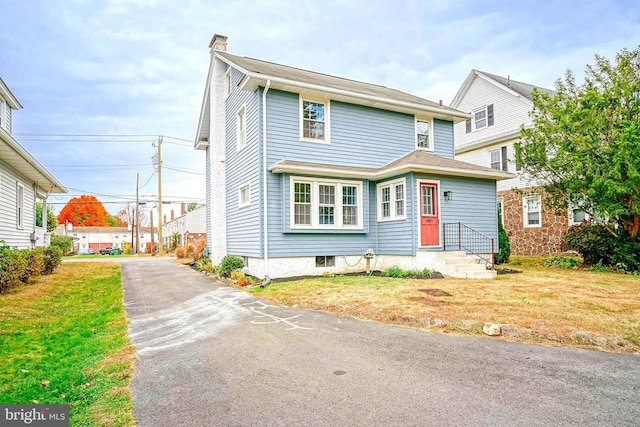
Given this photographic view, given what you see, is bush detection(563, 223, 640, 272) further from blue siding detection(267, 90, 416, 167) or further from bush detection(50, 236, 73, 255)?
bush detection(50, 236, 73, 255)

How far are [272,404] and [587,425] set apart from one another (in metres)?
2.58

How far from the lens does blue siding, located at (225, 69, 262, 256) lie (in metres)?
12.2

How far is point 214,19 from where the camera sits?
49.9ft

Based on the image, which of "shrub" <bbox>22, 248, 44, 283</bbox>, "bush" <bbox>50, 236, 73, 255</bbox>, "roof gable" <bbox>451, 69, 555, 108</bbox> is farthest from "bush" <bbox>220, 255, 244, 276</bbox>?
"bush" <bbox>50, 236, 73, 255</bbox>

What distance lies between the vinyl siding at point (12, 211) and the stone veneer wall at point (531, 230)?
20496 millimetres

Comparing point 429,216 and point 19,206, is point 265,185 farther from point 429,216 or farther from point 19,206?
Result: point 19,206

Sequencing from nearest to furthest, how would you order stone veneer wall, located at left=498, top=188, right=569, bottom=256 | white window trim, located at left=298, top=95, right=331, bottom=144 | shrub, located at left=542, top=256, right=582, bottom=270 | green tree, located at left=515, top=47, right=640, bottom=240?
green tree, located at left=515, top=47, right=640, bottom=240, white window trim, located at left=298, top=95, right=331, bottom=144, shrub, located at left=542, top=256, right=582, bottom=270, stone veneer wall, located at left=498, top=188, right=569, bottom=256

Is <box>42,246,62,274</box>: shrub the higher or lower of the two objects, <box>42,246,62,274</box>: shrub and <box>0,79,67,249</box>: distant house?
the lower

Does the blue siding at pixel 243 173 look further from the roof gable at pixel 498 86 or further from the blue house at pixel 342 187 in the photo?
the roof gable at pixel 498 86

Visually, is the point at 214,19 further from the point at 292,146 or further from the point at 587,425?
the point at 587,425

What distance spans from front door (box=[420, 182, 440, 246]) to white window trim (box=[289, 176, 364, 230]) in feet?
6.67

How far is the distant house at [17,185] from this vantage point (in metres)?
12.3

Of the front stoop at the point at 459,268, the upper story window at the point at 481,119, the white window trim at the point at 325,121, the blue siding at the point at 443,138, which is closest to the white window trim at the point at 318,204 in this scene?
the white window trim at the point at 325,121

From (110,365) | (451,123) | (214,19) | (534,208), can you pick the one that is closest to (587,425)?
(110,365)
